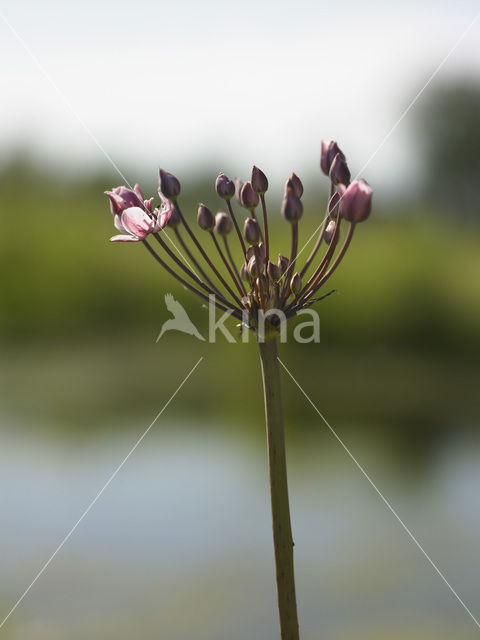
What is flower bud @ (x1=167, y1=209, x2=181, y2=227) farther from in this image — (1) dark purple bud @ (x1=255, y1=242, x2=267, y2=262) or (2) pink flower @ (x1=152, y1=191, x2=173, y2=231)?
(1) dark purple bud @ (x1=255, y1=242, x2=267, y2=262)

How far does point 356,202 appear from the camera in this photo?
0.79m

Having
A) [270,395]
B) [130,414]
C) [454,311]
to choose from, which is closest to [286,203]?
[270,395]

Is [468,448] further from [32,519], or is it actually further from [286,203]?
[286,203]

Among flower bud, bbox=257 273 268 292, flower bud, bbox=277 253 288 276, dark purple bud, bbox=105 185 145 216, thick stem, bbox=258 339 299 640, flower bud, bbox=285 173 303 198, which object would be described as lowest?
thick stem, bbox=258 339 299 640

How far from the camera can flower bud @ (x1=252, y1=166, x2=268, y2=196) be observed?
896mm

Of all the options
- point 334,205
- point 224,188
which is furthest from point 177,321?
point 334,205

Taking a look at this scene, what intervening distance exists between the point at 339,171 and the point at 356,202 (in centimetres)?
8

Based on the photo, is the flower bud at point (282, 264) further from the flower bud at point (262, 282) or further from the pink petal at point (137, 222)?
the pink petal at point (137, 222)

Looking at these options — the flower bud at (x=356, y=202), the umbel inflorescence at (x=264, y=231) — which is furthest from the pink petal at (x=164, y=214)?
the flower bud at (x=356, y=202)

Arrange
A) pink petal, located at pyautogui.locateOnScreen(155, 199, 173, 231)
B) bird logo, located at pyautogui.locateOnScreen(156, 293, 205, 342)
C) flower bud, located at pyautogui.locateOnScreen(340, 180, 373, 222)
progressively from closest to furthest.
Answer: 1. flower bud, located at pyautogui.locateOnScreen(340, 180, 373, 222)
2. pink petal, located at pyautogui.locateOnScreen(155, 199, 173, 231)
3. bird logo, located at pyautogui.locateOnScreen(156, 293, 205, 342)

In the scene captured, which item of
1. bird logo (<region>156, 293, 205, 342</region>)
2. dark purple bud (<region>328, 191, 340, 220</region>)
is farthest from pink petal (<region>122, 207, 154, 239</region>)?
bird logo (<region>156, 293, 205, 342</region>)

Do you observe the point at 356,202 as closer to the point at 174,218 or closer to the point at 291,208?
the point at 291,208

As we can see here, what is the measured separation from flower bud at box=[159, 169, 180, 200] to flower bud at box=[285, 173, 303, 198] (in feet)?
0.43

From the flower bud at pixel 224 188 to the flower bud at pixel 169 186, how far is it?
9 cm
